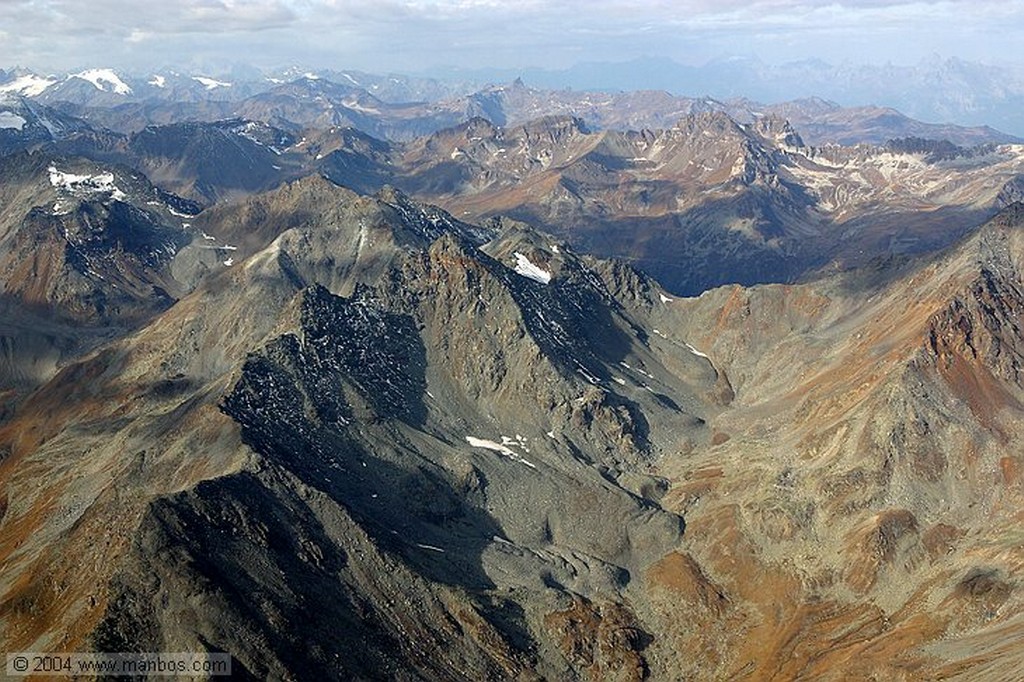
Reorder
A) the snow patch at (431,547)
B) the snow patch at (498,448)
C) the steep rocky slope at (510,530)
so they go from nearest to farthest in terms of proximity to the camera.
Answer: the steep rocky slope at (510,530) < the snow patch at (431,547) < the snow patch at (498,448)

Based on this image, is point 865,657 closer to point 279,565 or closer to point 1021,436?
point 1021,436

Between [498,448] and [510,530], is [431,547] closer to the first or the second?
[510,530]

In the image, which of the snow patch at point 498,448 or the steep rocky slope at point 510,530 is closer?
the steep rocky slope at point 510,530

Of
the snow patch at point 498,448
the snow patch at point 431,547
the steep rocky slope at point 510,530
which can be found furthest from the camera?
the snow patch at point 498,448

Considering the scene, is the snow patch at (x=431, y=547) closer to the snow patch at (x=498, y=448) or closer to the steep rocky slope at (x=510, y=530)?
the steep rocky slope at (x=510, y=530)

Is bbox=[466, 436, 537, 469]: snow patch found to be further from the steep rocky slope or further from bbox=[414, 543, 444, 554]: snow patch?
bbox=[414, 543, 444, 554]: snow patch

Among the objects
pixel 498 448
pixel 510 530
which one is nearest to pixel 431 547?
pixel 510 530

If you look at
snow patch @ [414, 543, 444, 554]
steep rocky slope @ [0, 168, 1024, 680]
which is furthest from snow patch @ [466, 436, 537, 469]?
snow patch @ [414, 543, 444, 554]

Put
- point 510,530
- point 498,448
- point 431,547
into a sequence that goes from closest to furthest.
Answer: point 431,547, point 510,530, point 498,448

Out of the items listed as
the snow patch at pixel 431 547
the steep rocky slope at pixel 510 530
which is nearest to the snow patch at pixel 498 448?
the steep rocky slope at pixel 510 530
